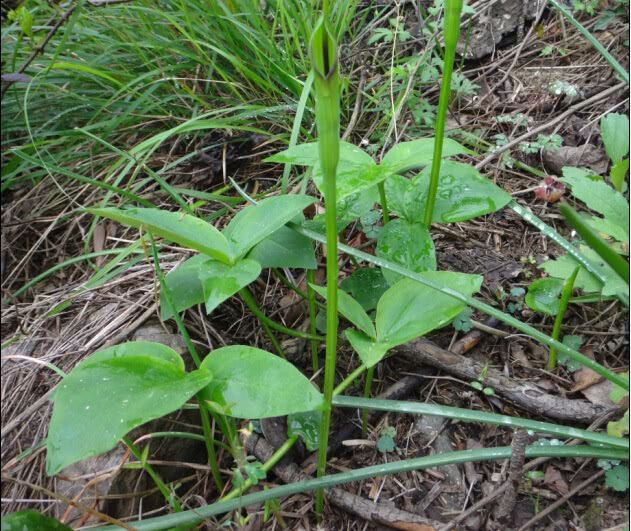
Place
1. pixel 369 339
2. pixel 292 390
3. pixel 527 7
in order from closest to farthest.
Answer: pixel 292 390 → pixel 369 339 → pixel 527 7

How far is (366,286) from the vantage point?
107 centimetres

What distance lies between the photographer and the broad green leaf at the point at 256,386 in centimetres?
74

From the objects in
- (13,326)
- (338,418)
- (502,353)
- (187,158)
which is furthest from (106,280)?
(502,353)

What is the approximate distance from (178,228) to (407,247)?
0.39 meters

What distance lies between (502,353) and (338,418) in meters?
0.33

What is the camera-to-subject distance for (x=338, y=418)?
3.47ft

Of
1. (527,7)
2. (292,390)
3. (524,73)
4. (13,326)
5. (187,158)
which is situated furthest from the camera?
(527,7)

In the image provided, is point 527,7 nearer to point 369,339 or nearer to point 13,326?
point 369,339

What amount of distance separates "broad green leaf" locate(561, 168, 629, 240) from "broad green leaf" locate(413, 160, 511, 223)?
119 mm

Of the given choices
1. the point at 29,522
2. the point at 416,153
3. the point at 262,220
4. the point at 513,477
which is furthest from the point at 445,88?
the point at 29,522

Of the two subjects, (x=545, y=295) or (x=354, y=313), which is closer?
(x=354, y=313)

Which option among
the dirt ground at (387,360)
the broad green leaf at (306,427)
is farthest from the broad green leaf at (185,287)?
the broad green leaf at (306,427)

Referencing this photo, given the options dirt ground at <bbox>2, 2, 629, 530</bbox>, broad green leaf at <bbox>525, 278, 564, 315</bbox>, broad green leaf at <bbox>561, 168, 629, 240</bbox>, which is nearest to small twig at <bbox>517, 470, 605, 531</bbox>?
dirt ground at <bbox>2, 2, 629, 530</bbox>

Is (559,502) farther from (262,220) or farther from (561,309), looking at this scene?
(262,220)
